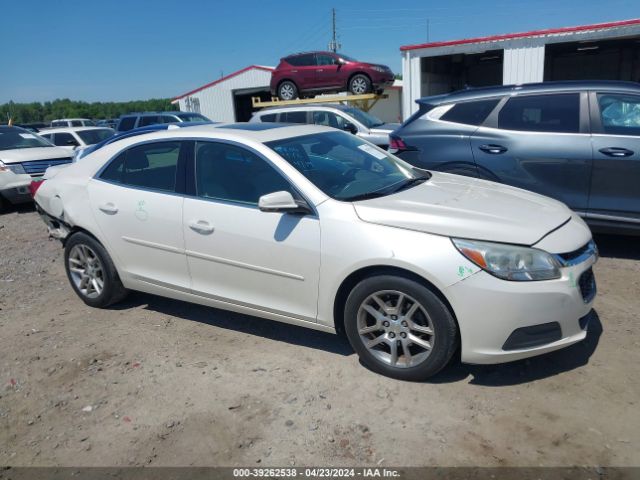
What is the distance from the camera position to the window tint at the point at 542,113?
17.3 feet

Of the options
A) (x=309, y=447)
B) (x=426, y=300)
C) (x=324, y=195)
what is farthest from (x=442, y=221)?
(x=309, y=447)

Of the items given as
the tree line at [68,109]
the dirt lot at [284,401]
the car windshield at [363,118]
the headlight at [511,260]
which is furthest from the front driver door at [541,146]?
the tree line at [68,109]

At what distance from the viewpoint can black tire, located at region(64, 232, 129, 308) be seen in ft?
14.6

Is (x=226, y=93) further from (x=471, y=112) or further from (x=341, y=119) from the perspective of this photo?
(x=471, y=112)

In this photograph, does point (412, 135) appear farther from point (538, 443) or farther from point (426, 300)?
point (538, 443)

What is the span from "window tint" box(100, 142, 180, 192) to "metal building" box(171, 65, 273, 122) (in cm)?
2997

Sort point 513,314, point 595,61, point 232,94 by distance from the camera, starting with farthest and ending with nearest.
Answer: point 232,94 → point 595,61 → point 513,314

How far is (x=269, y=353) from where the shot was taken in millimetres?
3787

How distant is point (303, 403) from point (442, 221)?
1.39m

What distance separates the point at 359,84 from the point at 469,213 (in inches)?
529

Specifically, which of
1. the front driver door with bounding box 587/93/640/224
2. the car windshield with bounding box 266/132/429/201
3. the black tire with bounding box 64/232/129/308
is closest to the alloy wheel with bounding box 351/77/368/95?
the front driver door with bounding box 587/93/640/224

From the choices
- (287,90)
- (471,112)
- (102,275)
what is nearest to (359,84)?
(287,90)

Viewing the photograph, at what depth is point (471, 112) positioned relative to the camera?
5.75 m

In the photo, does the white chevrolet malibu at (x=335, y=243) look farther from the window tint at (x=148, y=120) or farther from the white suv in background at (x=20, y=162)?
the window tint at (x=148, y=120)
